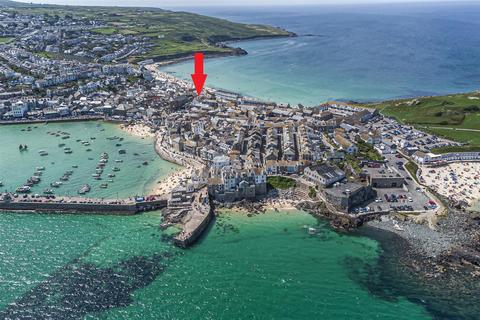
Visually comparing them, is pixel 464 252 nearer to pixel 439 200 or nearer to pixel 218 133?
pixel 439 200

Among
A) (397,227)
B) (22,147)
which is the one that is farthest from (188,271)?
(22,147)

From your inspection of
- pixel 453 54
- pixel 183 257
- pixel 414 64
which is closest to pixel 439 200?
pixel 183 257

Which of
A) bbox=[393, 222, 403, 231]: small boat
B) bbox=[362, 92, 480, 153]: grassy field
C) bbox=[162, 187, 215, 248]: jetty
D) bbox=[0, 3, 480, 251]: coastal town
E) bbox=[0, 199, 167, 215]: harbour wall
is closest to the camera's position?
bbox=[162, 187, 215, 248]: jetty

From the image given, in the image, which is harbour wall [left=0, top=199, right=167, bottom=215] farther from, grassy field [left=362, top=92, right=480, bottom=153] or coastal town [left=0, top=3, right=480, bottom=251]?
grassy field [left=362, top=92, right=480, bottom=153]

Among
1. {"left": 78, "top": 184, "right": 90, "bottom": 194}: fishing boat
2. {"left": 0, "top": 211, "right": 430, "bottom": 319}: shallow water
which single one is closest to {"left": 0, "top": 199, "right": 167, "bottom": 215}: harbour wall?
{"left": 0, "top": 211, "right": 430, "bottom": 319}: shallow water

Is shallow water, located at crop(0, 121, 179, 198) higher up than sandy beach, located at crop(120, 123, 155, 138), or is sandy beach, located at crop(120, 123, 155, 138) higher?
sandy beach, located at crop(120, 123, 155, 138)

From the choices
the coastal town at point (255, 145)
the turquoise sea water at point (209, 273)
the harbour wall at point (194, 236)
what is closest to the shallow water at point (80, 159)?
the coastal town at point (255, 145)
